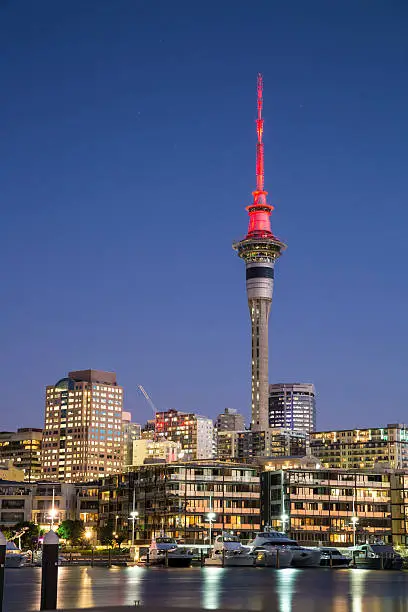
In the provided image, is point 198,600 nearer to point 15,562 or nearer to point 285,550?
point 285,550

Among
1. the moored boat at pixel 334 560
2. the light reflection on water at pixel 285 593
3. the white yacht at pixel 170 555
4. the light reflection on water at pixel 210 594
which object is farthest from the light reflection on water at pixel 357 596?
the white yacht at pixel 170 555

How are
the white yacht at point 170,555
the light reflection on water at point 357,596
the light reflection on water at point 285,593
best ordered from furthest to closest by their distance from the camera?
1. the white yacht at point 170,555
2. the light reflection on water at point 357,596
3. the light reflection on water at point 285,593

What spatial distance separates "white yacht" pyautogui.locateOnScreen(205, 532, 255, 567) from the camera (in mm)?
95188

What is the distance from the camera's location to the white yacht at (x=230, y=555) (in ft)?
312

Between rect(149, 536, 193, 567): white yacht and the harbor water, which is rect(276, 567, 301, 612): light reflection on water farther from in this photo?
rect(149, 536, 193, 567): white yacht

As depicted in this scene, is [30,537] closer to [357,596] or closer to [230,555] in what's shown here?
[230,555]

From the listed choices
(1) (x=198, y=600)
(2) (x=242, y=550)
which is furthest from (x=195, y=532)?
(1) (x=198, y=600)

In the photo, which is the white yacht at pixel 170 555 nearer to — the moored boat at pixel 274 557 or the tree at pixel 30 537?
the moored boat at pixel 274 557

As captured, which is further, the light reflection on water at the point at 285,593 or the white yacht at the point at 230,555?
the white yacht at the point at 230,555

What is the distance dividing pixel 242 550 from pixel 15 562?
952 inches

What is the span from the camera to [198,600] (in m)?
41.1

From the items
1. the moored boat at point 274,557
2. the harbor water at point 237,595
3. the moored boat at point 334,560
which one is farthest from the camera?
the moored boat at point 334,560

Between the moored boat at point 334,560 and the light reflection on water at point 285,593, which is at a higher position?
the light reflection on water at point 285,593

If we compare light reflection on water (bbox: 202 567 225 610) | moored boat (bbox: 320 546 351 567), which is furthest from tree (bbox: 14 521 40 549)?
light reflection on water (bbox: 202 567 225 610)
